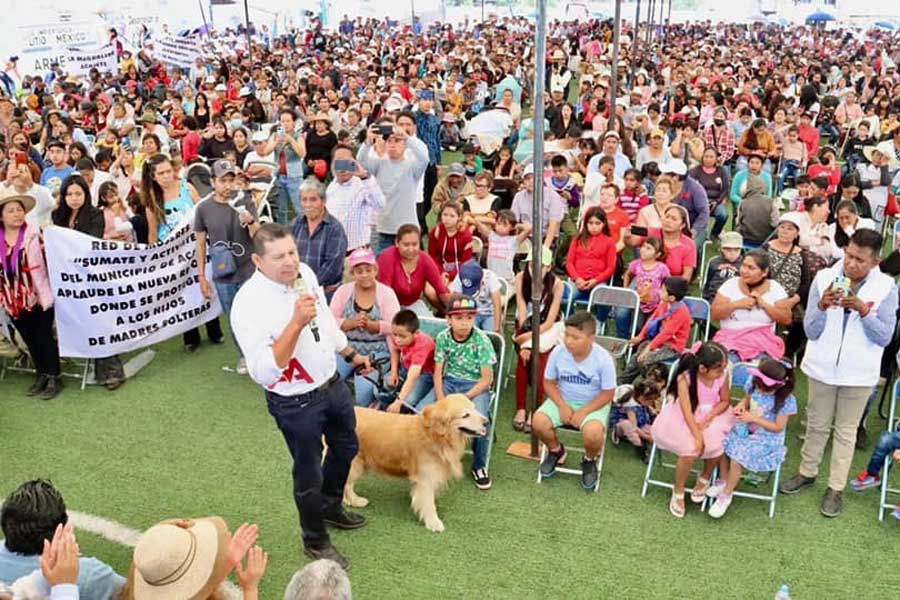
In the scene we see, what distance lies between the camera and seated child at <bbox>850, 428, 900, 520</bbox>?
4.96m

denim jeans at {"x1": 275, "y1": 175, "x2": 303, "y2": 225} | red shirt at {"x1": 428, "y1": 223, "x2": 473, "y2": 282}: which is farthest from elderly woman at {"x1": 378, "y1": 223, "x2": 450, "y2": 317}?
denim jeans at {"x1": 275, "y1": 175, "x2": 303, "y2": 225}

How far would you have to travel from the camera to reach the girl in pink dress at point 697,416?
16.3ft

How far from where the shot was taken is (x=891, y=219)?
9.70 m

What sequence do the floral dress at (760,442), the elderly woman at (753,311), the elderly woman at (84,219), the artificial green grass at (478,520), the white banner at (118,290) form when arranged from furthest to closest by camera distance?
the elderly woman at (84,219) < the white banner at (118,290) < the elderly woman at (753,311) < the floral dress at (760,442) < the artificial green grass at (478,520)

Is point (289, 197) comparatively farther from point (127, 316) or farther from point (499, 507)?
point (499, 507)

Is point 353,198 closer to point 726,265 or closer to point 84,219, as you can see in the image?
point 84,219

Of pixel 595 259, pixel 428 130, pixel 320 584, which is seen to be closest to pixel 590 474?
pixel 595 259

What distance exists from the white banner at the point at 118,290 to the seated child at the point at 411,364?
245cm

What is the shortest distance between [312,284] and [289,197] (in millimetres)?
6262

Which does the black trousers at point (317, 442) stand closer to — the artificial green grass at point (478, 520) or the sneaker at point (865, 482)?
the artificial green grass at point (478, 520)

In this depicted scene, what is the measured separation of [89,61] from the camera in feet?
68.3

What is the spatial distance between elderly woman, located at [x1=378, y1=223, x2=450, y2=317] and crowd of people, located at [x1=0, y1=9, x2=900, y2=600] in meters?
0.02

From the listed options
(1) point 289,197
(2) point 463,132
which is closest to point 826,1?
(2) point 463,132

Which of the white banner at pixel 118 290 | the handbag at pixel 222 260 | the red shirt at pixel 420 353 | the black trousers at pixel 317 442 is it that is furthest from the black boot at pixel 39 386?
the black trousers at pixel 317 442
